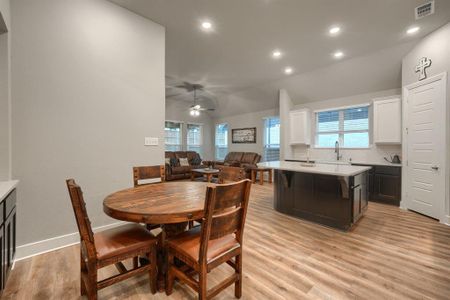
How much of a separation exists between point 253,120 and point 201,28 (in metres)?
4.88

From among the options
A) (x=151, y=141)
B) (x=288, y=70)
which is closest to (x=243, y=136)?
(x=288, y=70)

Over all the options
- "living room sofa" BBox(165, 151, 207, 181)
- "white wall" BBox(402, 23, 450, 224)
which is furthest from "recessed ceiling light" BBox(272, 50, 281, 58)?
"living room sofa" BBox(165, 151, 207, 181)

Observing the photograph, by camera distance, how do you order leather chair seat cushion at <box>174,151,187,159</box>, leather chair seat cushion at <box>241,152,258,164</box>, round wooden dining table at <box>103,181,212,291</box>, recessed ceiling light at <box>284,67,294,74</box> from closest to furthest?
round wooden dining table at <box>103,181,212,291</box> < recessed ceiling light at <box>284,67,294,74</box> < leather chair seat cushion at <box>241,152,258,164</box> < leather chair seat cushion at <box>174,151,187,159</box>

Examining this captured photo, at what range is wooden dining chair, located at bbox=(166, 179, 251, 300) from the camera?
4.25ft

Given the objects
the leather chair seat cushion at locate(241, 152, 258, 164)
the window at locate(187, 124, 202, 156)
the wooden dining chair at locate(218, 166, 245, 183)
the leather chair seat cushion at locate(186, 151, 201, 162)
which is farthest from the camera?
the window at locate(187, 124, 202, 156)

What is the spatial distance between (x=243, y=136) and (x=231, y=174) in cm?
605

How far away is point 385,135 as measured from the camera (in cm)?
443

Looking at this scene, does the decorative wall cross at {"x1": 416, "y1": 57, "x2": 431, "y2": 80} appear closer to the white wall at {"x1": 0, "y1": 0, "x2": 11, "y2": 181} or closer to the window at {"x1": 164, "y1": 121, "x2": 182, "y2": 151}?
the white wall at {"x1": 0, "y1": 0, "x2": 11, "y2": 181}

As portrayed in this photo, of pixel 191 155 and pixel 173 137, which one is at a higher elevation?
pixel 173 137

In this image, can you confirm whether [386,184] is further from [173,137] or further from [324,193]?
[173,137]

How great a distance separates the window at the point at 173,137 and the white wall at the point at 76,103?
5.12 metres

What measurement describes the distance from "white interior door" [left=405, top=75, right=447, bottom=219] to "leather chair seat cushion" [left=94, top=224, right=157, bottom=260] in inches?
171

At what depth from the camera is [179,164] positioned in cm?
731

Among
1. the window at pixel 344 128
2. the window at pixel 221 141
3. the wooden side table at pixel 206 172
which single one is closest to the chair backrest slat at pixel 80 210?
the wooden side table at pixel 206 172
